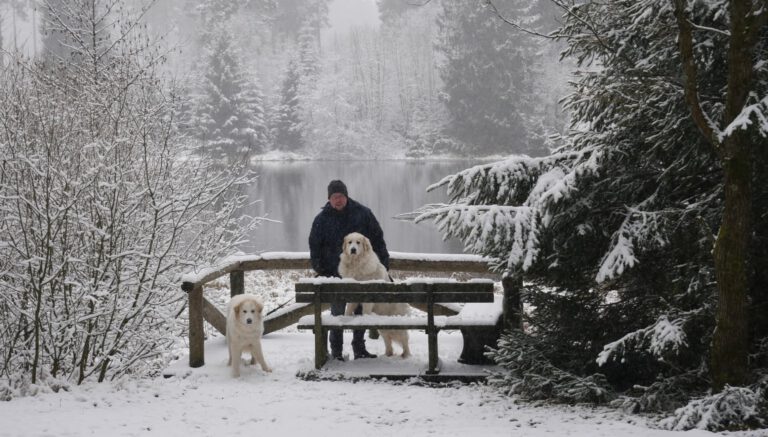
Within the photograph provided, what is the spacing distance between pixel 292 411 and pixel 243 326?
1.44 meters

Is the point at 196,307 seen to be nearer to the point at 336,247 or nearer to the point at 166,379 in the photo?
the point at 166,379

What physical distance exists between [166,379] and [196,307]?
81 cm

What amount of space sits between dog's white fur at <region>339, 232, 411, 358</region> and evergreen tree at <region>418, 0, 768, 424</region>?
1.59 m

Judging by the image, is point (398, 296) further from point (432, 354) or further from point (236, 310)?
point (236, 310)

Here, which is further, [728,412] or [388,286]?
[388,286]

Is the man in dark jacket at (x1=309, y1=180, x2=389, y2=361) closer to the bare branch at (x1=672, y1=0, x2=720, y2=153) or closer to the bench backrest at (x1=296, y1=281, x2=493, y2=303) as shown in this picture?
the bench backrest at (x1=296, y1=281, x2=493, y2=303)

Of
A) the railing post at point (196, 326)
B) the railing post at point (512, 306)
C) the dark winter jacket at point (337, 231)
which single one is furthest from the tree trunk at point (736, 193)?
the railing post at point (196, 326)

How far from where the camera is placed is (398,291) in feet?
22.7

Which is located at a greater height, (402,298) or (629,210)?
(629,210)

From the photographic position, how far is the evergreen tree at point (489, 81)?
165ft

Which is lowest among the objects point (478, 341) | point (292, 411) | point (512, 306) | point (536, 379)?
point (292, 411)

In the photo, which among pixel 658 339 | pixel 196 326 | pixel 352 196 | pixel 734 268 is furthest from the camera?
pixel 352 196

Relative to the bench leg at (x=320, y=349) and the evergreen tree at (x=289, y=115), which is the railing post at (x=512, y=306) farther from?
the evergreen tree at (x=289, y=115)

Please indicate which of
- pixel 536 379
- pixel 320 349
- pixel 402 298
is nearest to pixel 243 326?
pixel 320 349
